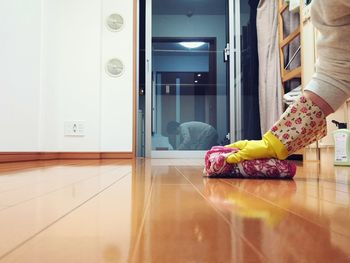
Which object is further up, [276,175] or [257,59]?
[257,59]

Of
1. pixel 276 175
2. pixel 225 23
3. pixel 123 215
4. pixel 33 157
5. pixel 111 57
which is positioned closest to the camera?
pixel 123 215

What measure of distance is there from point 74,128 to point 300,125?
245cm

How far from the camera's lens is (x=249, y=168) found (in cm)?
120

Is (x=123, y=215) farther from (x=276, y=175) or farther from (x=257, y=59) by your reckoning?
(x=257, y=59)

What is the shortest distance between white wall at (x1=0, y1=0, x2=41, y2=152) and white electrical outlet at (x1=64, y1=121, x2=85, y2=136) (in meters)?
0.52

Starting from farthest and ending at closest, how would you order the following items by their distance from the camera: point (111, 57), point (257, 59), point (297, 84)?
point (257, 59)
point (111, 57)
point (297, 84)

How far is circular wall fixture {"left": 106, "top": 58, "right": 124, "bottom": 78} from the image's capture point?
338 cm

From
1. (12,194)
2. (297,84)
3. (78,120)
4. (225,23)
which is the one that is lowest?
(12,194)

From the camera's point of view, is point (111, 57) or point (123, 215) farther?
point (111, 57)

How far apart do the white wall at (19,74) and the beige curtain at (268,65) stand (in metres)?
1.97

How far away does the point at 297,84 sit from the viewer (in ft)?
10.5

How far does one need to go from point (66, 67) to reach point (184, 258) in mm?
3160

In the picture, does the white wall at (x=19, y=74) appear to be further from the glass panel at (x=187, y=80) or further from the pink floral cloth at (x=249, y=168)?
the glass panel at (x=187, y=80)

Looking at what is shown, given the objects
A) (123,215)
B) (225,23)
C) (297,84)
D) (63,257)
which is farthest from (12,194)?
(225,23)
